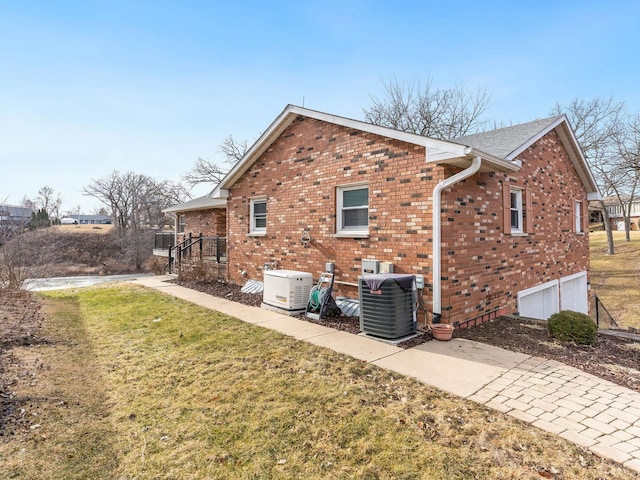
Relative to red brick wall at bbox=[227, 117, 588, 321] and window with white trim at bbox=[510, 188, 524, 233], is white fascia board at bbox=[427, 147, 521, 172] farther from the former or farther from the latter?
window with white trim at bbox=[510, 188, 524, 233]

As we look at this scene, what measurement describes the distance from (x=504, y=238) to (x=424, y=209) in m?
2.78

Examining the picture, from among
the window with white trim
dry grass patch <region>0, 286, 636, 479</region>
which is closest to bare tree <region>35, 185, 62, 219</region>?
dry grass patch <region>0, 286, 636, 479</region>

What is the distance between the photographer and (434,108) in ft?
77.8

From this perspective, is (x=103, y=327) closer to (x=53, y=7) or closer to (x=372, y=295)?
(x=372, y=295)

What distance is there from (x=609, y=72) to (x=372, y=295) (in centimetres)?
1594

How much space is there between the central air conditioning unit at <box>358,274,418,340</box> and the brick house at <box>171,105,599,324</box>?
530mm

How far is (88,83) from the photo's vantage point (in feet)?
30.1

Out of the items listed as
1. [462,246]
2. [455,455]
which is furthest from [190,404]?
[462,246]

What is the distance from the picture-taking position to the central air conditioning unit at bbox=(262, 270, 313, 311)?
25.6 feet

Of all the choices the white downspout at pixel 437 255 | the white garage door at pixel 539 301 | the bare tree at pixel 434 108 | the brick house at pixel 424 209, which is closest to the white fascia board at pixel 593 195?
the brick house at pixel 424 209

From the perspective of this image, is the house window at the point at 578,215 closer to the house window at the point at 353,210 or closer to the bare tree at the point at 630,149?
the bare tree at the point at 630,149

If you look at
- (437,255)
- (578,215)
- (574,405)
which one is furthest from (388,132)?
(578,215)

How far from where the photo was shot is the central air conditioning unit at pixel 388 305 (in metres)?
5.74

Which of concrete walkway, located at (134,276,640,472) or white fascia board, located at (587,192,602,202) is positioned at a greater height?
white fascia board, located at (587,192,602,202)
